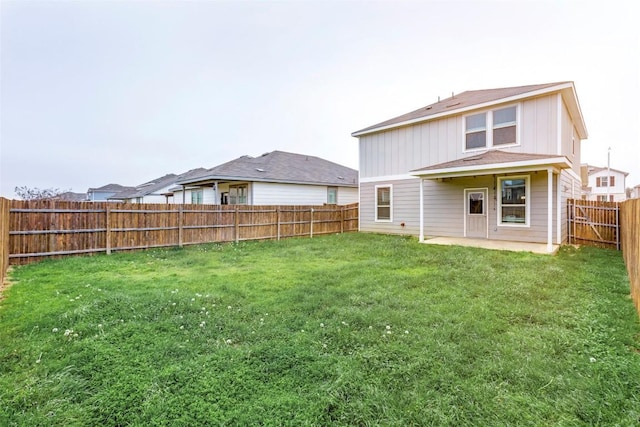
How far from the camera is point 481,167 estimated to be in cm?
900

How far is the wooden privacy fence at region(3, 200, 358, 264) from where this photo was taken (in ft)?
24.8

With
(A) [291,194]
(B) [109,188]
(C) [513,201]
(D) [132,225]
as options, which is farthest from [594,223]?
(B) [109,188]

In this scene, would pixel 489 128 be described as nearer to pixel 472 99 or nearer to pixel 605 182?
pixel 472 99

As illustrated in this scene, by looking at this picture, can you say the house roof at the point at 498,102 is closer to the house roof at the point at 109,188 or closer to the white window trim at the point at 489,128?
the white window trim at the point at 489,128

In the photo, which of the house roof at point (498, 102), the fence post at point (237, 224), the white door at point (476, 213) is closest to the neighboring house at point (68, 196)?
the fence post at point (237, 224)

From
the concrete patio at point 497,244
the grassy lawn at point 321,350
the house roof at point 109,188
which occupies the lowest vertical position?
the grassy lawn at point 321,350

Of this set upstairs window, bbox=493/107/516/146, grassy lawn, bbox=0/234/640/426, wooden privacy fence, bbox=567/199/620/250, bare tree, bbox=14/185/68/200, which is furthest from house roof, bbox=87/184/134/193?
wooden privacy fence, bbox=567/199/620/250

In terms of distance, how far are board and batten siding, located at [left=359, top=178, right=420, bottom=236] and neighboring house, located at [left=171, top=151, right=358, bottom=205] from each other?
421cm

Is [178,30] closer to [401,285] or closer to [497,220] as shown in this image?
[401,285]

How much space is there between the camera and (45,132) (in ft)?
69.1

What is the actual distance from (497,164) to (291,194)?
34.3ft

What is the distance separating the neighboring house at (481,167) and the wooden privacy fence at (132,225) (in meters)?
3.86

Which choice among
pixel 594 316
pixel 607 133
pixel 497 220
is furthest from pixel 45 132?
pixel 607 133

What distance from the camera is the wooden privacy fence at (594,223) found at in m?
9.44
